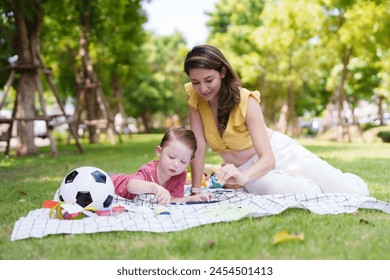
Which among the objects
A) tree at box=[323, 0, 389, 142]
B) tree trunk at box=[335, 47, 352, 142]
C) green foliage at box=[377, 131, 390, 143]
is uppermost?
tree at box=[323, 0, 389, 142]

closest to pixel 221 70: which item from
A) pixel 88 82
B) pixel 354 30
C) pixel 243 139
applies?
pixel 243 139

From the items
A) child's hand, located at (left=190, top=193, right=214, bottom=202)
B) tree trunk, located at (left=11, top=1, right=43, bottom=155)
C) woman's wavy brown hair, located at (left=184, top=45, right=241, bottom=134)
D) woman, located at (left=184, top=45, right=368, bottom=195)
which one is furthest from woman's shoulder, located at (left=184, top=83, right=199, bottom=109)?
tree trunk, located at (left=11, top=1, right=43, bottom=155)

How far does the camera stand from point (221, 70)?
455 cm

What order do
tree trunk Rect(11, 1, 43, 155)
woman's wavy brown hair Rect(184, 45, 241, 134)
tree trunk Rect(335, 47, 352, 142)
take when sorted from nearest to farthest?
woman's wavy brown hair Rect(184, 45, 241, 134) < tree trunk Rect(11, 1, 43, 155) < tree trunk Rect(335, 47, 352, 142)

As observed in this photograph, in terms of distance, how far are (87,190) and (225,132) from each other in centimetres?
148

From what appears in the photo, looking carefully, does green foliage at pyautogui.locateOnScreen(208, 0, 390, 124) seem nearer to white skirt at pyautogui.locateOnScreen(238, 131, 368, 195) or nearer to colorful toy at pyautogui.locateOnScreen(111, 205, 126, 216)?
white skirt at pyautogui.locateOnScreen(238, 131, 368, 195)

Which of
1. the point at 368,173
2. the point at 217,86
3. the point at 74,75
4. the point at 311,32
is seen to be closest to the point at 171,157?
the point at 217,86

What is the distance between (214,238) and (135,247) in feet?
1.67

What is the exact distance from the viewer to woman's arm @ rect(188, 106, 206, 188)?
5055 mm

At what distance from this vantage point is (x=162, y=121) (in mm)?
60125

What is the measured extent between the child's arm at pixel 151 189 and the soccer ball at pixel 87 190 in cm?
26

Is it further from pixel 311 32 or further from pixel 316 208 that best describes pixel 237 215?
pixel 311 32

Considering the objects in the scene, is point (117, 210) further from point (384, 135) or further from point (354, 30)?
point (384, 135)

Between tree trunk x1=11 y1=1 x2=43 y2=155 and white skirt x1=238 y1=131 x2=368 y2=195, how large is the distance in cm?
882
